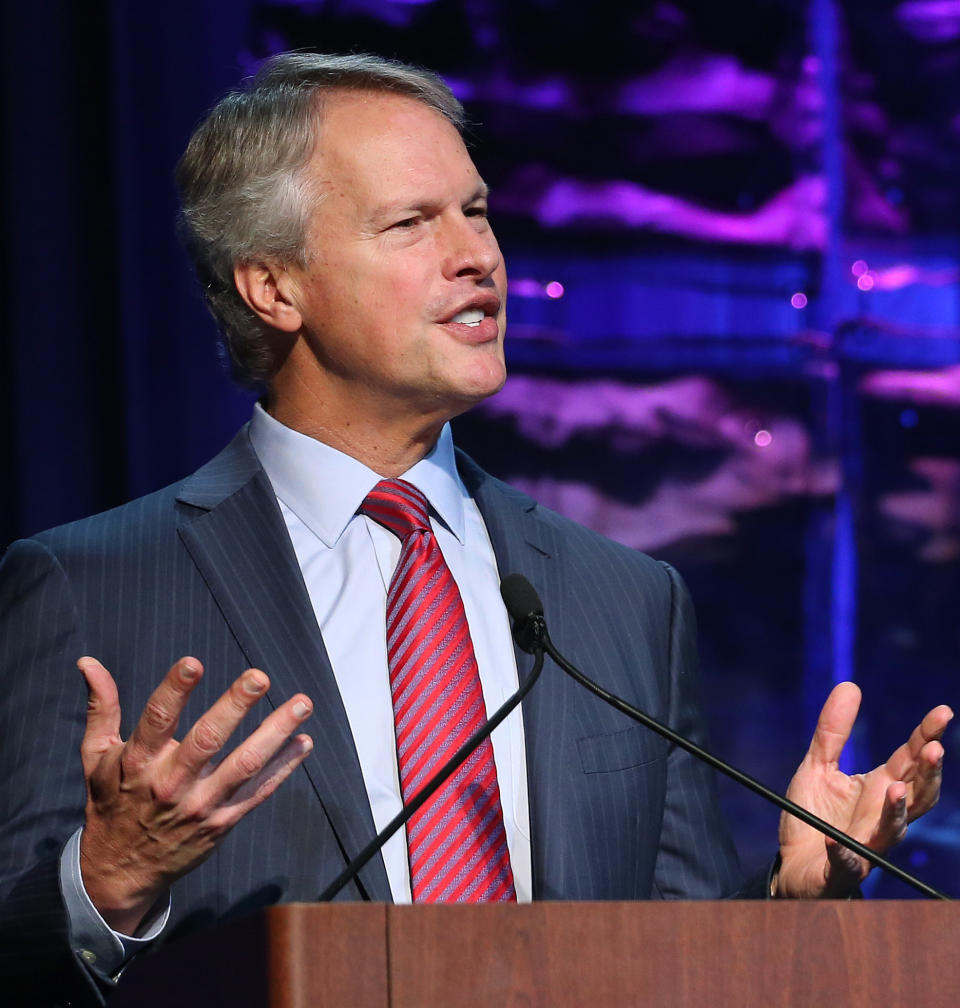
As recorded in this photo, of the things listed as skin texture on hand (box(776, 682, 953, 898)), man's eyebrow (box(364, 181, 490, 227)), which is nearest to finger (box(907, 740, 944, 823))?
skin texture on hand (box(776, 682, 953, 898))

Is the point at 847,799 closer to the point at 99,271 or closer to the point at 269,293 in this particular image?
the point at 269,293

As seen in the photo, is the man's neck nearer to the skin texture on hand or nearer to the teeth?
the teeth

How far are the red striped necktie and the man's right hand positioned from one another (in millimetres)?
338

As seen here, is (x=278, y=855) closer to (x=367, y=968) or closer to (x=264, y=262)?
(x=367, y=968)

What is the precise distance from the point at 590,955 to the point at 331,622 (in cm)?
75

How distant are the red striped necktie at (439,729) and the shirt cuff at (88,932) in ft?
1.04

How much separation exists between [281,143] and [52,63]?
697 mm

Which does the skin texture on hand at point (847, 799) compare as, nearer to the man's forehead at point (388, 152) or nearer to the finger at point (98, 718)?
the finger at point (98, 718)

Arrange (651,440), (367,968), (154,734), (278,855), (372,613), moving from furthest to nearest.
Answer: (651,440) < (372,613) < (278,855) < (154,734) < (367,968)

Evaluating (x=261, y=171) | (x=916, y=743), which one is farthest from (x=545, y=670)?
(x=261, y=171)

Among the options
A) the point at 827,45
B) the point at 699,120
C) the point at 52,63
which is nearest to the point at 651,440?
the point at 699,120

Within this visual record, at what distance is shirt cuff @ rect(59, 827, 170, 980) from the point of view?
1287 mm

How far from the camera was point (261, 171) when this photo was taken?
1.89 metres

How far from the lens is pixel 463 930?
3.13 feet
